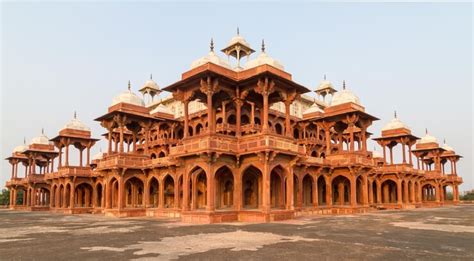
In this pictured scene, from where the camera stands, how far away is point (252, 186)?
31.6m

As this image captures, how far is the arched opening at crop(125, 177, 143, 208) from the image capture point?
127 ft

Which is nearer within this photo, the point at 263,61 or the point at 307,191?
the point at 263,61

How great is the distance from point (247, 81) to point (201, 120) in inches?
639

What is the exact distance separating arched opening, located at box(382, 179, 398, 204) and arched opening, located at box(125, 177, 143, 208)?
104 ft

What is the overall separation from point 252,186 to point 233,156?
256 inches

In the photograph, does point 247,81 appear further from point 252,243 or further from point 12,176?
point 12,176

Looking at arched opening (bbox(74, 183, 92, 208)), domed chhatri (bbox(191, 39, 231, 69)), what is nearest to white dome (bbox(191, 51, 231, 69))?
domed chhatri (bbox(191, 39, 231, 69))

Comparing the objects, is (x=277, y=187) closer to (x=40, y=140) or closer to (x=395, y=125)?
(x=395, y=125)

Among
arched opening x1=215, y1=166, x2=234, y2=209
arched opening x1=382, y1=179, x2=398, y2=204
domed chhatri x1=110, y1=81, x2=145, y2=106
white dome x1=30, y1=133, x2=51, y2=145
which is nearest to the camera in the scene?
arched opening x1=215, y1=166, x2=234, y2=209

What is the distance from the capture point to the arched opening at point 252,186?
→ 27845mm

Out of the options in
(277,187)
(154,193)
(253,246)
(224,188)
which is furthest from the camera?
(154,193)

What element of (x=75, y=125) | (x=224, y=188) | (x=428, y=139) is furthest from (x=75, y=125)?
(x=428, y=139)

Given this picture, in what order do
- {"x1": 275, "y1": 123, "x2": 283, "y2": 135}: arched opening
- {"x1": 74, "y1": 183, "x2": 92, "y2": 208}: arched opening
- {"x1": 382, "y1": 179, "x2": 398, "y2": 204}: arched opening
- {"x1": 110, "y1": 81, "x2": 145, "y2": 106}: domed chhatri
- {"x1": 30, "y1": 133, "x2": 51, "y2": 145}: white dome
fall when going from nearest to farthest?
{"x1": 110, "y1": 81, "x2": 145, "y2": 106}: domed chhatri, {"x1": 275, "y1": 123, "x2": 283, "y2": 135}: arched opening, {"x1": 382, "y1": 179, "x2": 398, "y2": 204}: arched opening, {"x1": 74, "y1": 183, "x2": 92, "y2": 208}: arched opening, {"x1": 30, "y1": 133, "x2": 51, "y2": 145}: white dome

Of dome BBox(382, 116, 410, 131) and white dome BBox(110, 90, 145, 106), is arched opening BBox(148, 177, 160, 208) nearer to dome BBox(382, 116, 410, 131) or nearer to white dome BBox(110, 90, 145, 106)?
white dome BBox(110, 90, 145, 106)
